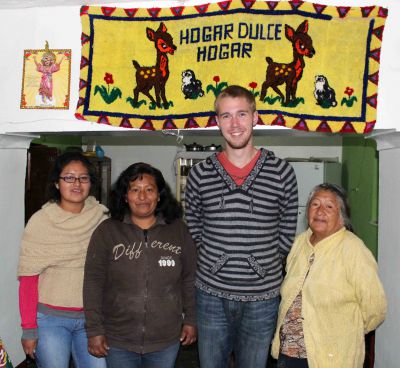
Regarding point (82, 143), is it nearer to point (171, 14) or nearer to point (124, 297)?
point (171, 14)

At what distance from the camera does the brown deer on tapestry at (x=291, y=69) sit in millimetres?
2088

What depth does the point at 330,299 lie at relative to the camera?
1.66 metres

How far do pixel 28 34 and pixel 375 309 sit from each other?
2139 millimetres

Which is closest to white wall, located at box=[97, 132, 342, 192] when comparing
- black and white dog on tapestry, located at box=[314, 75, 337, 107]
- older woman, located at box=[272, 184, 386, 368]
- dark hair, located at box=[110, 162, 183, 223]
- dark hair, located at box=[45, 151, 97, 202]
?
black and white dog on tapestry, located at box=[314, 75, 337, 107]

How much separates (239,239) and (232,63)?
3.17ft

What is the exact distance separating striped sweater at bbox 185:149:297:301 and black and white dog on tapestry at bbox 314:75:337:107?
0.60 meters

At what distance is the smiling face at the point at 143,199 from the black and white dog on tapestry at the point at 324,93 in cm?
96

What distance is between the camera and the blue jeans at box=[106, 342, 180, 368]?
5.46 feet

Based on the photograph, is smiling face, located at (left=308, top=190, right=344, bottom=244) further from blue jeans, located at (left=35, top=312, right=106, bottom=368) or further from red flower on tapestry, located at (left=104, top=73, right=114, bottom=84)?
red flower on tapestry, located at (left=104, top=73, right=114, bottom=84)

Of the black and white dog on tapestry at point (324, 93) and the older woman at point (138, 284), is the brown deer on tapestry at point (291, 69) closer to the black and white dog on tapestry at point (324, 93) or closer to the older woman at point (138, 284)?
the black and white dog on tapestry at point (324, 93)

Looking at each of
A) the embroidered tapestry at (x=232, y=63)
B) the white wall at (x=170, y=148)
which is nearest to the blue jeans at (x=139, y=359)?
the embroidered tapestry at (x=232, y=63)

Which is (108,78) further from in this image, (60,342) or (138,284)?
(60,342)

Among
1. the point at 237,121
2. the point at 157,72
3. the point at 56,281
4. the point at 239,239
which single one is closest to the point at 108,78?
the point at 157,72

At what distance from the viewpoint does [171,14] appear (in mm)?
2143
